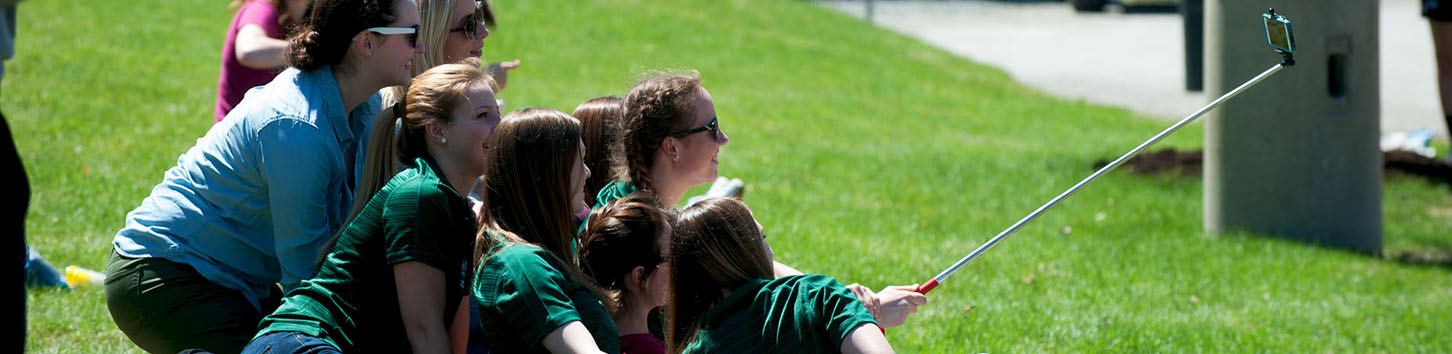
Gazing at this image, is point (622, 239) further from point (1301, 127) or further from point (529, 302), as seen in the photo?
point (1301, 127)

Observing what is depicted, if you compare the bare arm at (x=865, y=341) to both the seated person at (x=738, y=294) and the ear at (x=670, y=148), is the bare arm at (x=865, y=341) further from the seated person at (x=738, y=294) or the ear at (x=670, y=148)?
the ear at (x=670, y=148)

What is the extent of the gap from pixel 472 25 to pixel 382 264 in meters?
1.43

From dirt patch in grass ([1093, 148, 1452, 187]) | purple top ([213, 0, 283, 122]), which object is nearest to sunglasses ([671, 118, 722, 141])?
purple top ([213, 0, 283, 122])

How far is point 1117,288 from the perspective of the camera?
6621 mm

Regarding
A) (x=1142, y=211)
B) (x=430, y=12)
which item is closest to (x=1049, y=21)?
(x=1142, y=211)

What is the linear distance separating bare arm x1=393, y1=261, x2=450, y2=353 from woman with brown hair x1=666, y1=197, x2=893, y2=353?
567 mm

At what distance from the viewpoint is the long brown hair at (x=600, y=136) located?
4.19 meters

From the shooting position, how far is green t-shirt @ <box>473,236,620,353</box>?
3.04 m

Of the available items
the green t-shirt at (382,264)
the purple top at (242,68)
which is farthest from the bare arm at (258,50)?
the green t-shirt at (382,264)

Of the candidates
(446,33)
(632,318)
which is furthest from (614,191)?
(446,33)

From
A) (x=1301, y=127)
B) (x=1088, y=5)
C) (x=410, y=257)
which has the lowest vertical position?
(x=1088, y=5)

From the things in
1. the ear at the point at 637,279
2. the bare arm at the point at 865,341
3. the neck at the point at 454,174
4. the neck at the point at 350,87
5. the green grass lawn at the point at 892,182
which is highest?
the neck at the point at 350,87

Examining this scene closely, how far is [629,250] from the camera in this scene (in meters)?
3.35

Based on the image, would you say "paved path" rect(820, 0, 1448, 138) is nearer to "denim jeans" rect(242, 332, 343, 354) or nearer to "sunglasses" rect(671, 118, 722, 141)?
"sunglasses" rect(671, 118, 722, 141)
